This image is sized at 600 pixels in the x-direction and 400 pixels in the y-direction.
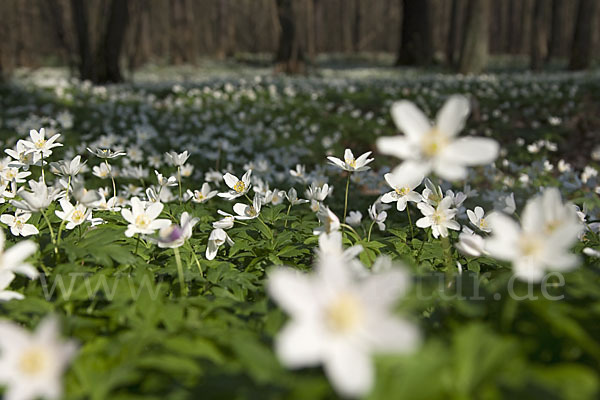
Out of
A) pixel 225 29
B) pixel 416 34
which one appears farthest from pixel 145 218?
pixel 225 29

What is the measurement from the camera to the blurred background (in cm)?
Answer: 1180

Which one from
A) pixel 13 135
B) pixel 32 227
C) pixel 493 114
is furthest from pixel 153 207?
pixel 493 114

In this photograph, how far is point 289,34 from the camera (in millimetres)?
14008

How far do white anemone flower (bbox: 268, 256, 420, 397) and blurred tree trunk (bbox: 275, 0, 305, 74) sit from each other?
13.7m

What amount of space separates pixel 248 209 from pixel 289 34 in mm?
12757

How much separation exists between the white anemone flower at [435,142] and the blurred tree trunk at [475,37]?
1210 centimetres

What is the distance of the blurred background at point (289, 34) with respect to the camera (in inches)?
465

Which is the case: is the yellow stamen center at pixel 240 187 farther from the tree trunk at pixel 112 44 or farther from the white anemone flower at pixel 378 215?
the tree trunk at pixel 112 44

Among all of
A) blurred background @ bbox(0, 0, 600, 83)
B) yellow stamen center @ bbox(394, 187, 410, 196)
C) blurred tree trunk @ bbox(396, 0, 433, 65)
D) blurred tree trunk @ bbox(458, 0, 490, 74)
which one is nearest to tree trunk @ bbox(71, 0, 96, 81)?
blurred background @ bbox(0, 0, 600, 83)

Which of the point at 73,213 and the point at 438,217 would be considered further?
the point at 438,217

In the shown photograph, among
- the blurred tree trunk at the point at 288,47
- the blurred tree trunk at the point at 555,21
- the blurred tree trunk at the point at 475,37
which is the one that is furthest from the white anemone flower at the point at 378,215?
the blurred tree trunk at the point at 555,21

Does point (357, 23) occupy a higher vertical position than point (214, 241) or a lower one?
higher

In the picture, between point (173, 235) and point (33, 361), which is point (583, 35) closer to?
point (173, 235)

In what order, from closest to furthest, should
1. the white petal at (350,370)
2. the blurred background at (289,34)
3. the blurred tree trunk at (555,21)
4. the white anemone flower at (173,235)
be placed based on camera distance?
the white petal at (350,370) → the white anemone flower at (173,235) → the blurred background at (289,34) → the blurred tree trunk at (555,21)
